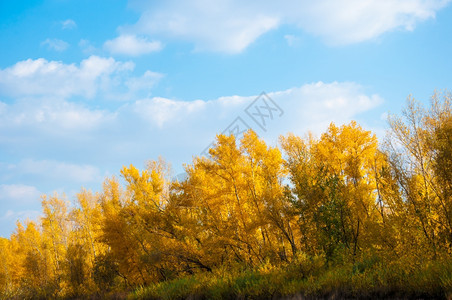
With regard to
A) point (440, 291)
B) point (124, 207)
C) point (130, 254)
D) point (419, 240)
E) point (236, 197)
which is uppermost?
point (124, 207)

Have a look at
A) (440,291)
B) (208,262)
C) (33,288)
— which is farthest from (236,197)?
(33,288)

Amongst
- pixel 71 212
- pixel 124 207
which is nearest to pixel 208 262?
pixel 124 207

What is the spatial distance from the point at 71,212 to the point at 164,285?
64.2 feet

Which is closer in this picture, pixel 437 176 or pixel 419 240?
pixel 419 240

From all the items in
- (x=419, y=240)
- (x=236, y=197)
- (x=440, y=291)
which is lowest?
(x=440, y=291)

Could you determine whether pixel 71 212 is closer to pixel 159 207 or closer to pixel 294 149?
pixel 159 207

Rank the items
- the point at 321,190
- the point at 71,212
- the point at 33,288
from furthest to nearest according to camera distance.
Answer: the point at 71,212, the point at 33,288, the point at 321,190

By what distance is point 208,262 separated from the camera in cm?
1656

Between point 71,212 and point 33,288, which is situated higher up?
point 71,212

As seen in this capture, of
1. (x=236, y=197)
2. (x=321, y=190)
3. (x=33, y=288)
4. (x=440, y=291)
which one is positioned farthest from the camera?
(x=33, y=288)

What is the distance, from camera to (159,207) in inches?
773

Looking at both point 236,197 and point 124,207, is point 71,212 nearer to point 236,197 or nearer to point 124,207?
point 124,207

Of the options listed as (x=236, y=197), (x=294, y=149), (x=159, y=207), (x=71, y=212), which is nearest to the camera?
(x=236, y=197)

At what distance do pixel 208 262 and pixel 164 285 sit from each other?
241cm
